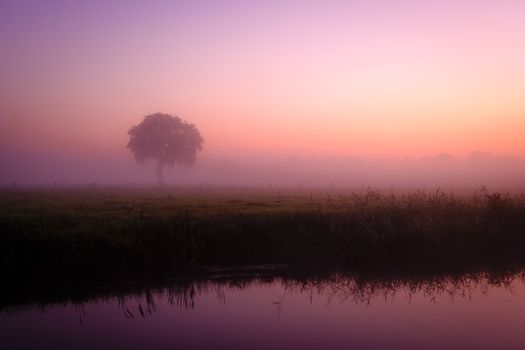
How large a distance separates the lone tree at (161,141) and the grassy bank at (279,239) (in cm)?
6713

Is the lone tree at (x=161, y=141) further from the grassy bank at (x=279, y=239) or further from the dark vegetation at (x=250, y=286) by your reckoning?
the dark vegetation at (x=250, y=286)

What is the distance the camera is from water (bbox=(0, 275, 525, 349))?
10273 millimetres

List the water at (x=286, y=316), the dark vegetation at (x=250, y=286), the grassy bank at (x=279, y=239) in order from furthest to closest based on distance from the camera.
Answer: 1. the grassy bank at (x=279, y=239)
2. the dark vegetation at (x=250, y=286)
3. the water at (x=286, y=316)

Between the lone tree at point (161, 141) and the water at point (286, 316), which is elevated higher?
the lone tree at point (161, 141)

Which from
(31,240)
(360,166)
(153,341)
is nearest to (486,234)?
(153,341)

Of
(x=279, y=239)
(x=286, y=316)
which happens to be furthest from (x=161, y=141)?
(x=286, y=316)

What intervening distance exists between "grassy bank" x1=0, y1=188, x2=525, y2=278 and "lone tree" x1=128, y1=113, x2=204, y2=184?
6713cm

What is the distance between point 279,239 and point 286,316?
6192mm

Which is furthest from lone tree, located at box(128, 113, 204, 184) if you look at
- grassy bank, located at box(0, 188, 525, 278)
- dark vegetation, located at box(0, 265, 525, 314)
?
dark vegetation, located at box(0, 265, 525, 314)

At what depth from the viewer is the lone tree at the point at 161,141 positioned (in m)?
85.4

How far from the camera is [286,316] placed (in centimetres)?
1212

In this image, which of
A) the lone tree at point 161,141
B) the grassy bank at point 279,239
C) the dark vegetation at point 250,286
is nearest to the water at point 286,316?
the dark vegetation at point 250,286

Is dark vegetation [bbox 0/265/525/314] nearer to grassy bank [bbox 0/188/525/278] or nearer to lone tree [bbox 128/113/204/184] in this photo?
grassy bank [bbox 0/188/525/278]

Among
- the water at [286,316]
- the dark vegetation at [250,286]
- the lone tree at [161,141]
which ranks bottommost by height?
the water at [286,316]
